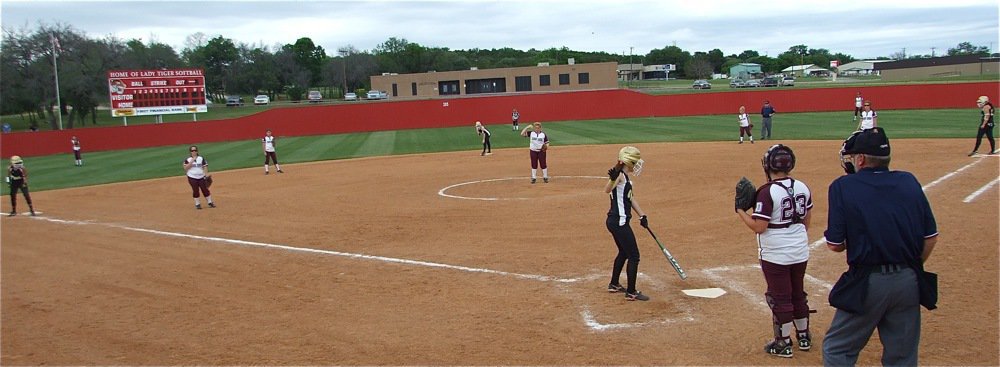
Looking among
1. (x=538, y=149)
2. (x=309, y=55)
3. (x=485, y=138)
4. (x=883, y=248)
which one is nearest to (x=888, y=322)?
(x=883, y=248)

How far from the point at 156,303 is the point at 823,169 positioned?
1993 cm

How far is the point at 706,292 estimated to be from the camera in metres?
10.4

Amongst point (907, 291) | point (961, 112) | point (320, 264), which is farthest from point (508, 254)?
point (961, 112)

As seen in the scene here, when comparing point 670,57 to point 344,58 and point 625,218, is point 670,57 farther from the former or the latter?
point 625,218

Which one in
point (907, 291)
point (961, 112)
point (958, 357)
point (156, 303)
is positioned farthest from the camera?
point (961, 112)

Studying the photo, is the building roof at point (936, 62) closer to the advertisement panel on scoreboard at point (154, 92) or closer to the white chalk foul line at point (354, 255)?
the advertisement panel on scoreboard at point (154, 92)

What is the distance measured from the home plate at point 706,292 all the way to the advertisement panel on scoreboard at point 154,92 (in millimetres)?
51005

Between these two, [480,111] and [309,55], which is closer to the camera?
[480,111]

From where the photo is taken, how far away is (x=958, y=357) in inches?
301

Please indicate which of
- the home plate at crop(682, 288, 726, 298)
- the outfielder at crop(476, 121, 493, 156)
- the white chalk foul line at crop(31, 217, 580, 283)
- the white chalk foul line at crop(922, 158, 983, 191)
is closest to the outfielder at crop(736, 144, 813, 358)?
the home plate at crop(682, 288, 726, 298)

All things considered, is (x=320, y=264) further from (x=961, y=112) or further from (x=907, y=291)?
(x=961, y=112)

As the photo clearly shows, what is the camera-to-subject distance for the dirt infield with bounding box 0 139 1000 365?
8602mm

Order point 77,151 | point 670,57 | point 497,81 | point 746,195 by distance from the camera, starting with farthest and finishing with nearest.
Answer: point 670,57
point 497,81
point 77,151
point 746,195

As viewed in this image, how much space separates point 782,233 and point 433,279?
19.7ft
